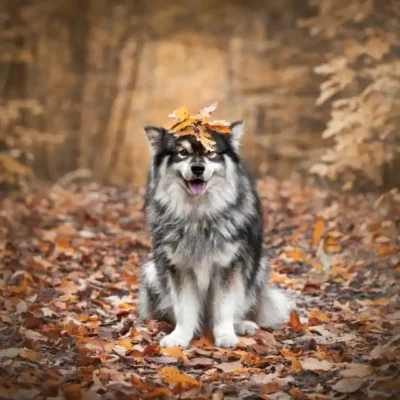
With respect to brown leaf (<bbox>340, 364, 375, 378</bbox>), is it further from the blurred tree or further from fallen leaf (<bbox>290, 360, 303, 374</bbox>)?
the blurred tree

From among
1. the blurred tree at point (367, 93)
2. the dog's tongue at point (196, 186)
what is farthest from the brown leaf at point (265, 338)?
the blurred tree at point (367, 93)

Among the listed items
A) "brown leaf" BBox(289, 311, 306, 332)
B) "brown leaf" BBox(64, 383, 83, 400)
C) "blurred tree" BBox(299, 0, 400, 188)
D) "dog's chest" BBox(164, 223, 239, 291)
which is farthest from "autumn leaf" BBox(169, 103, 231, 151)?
"blurred tree" BBox(299, 0, 400, 188)

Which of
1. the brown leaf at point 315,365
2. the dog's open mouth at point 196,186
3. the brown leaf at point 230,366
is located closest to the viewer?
the brown leaf at point 315,365

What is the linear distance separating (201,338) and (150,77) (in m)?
12.3

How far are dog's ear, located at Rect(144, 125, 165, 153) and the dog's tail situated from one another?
143 centimetres

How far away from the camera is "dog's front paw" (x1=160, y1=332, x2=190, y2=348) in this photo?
4246 mm

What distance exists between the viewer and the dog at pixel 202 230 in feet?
14.0

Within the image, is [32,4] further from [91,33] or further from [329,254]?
[329,254]

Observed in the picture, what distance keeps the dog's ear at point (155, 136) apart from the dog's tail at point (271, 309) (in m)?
1.43

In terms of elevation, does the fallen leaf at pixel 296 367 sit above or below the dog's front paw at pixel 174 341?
above

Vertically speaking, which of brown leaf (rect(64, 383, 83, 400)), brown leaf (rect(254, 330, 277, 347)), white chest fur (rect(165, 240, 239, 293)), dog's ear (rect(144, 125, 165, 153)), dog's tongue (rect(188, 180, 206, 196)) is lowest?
brown leaf (rect(254, 330, 277, 347))

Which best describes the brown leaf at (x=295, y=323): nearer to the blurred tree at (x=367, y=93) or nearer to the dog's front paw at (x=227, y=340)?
the dog's front paw at (x=227, y=340)

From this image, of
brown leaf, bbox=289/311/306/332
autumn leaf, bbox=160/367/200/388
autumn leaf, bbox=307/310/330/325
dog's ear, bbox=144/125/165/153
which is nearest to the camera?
autumn leaf, bbox=160/367/200/388

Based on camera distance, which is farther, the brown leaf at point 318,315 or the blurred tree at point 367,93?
the blurred tree at point 367,93
